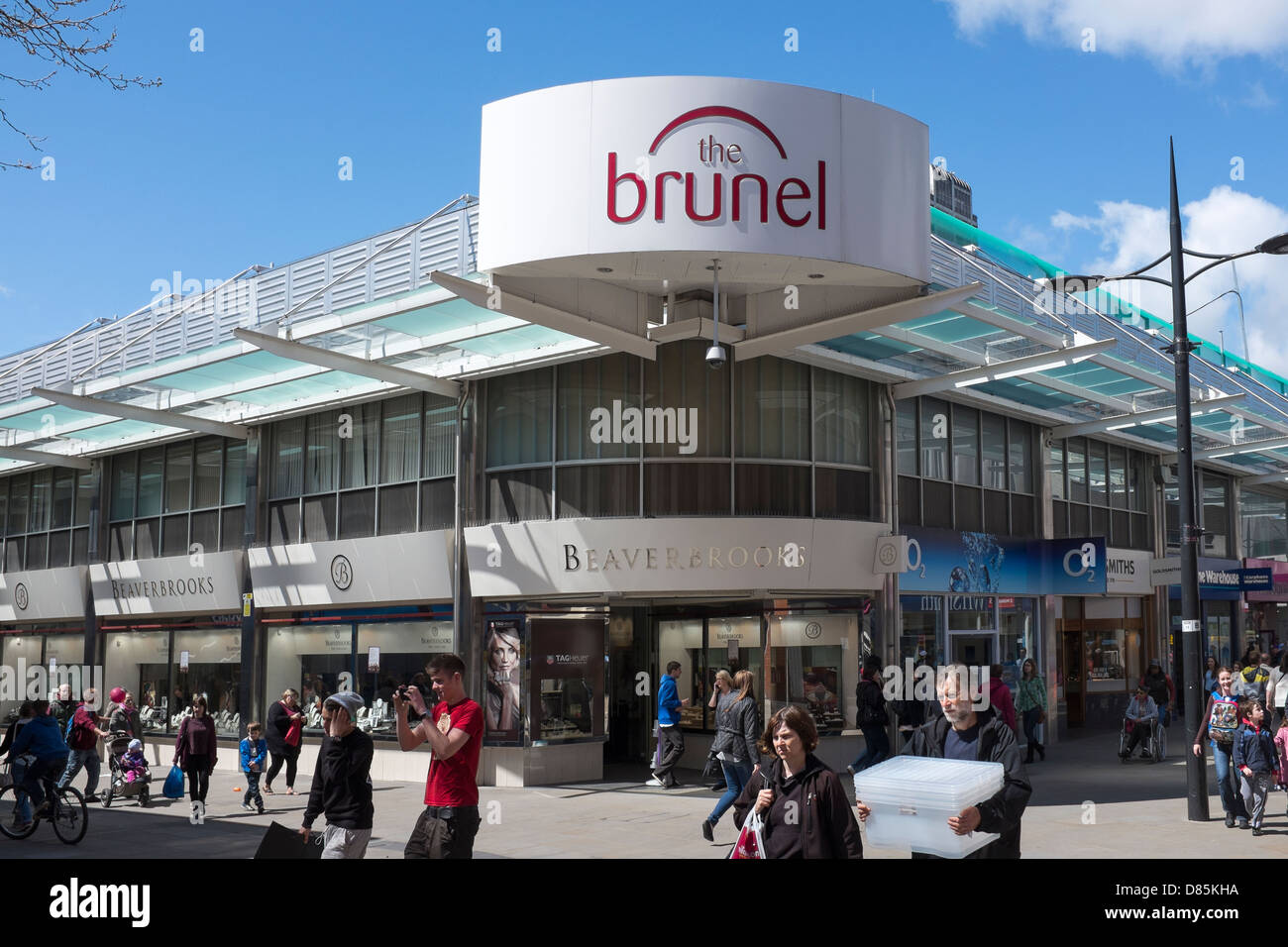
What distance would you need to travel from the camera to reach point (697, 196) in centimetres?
1329

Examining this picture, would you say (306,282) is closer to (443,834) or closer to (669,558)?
(669,558)

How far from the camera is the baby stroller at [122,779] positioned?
1750 cm

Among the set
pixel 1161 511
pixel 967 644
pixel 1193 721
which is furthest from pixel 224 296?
pixel 1161 511

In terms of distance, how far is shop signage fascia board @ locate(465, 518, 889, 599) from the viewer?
58.4ft

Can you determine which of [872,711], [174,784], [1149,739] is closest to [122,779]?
[174,784]

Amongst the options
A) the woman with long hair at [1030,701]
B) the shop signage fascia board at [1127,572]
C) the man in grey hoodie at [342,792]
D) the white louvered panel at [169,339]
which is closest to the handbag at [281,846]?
the man in grey hoodie at [342,792]

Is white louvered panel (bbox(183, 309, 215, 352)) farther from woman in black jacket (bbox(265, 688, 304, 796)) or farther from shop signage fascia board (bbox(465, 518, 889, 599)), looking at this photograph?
woman in black jacket (bbox(265, 688, 304, 796))

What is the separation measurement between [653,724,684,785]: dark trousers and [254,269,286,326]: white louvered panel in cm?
851

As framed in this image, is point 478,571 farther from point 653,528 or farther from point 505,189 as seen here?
point 505,189

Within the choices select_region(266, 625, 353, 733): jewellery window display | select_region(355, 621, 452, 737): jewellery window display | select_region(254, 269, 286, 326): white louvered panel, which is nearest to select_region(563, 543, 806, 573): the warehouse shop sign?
select_region(355, 621, 452, 737): jewellery window display

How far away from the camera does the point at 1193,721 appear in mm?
14578

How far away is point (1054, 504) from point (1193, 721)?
1039 cm

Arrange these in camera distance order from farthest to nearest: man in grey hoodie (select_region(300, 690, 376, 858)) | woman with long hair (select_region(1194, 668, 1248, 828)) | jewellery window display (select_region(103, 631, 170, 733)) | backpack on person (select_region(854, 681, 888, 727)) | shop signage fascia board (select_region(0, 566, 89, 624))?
shop signage fascia board (select_region(0, 566, 89, 624))
jewellery window display (select_region(103, 631, 170, 733))
backpack on person (select_region(854, 681, 888, 727))
woman with long hair (select_region(1194, 668, 1248, 828))
man in grey hoodie (select_region(300, 690, 376, 858))

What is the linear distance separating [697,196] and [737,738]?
5.86 m
